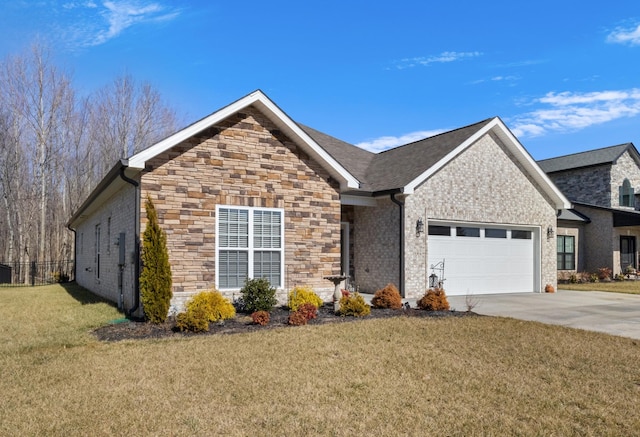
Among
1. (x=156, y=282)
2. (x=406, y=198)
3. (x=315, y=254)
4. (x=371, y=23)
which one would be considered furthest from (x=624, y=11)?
(x=156, y=282)

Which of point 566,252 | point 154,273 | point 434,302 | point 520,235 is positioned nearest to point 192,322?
point 154,273

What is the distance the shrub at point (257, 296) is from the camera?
10.7 meters

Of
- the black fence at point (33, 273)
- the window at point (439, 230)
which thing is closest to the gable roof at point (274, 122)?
the window at point (439, 230)

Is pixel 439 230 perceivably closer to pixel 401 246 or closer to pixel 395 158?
pixel 401 246

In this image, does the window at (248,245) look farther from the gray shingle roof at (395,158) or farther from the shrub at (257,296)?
the gray shingle roof at (395,158)

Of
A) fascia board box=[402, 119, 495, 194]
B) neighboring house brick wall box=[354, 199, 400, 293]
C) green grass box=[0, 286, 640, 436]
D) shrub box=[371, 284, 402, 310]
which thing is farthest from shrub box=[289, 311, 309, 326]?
fascia board box=[402, 119, 495, 194]

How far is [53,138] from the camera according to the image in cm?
2992

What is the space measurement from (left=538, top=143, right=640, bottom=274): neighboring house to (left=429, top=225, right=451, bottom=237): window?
1034cm

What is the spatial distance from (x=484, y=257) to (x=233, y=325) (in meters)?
10.5

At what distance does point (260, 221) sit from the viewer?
11.5 m

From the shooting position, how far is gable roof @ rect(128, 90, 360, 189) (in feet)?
32.7

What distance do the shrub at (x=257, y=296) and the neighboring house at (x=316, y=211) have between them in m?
0.47

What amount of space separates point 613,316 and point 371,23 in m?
10.1

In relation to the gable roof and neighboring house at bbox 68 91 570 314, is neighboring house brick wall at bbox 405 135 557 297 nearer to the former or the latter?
neighboring house at bbox 68 91 570 314
